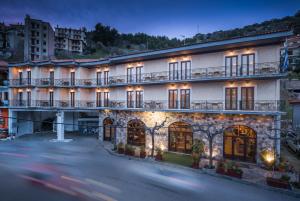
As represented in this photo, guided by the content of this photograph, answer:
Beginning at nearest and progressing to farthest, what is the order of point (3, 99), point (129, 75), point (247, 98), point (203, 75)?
1. point (247, 98)
2. point (203, 75)
3. point (129, 75)
4. point (3, 99)

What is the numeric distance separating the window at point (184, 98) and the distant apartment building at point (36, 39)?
188ft

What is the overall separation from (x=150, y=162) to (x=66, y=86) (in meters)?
19.8

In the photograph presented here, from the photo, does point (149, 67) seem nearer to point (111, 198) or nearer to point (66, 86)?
point (66, 86)

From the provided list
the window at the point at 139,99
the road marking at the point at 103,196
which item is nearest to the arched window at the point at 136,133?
the window at the point at 139,99

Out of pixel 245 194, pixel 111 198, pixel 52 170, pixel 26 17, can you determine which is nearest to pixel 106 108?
pixel 52 170

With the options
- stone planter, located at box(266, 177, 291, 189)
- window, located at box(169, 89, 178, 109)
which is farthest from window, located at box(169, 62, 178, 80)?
stone planter, located at box(266, 177, 291, 189)

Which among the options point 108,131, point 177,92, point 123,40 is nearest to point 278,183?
point 177,92

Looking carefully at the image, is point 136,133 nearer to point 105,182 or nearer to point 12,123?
point 105,182

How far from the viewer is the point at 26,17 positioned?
65.9m

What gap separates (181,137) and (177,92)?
5453 mm

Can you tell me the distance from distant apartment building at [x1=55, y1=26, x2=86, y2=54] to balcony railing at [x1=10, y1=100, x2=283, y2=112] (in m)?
56.6

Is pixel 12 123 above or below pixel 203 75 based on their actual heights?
below

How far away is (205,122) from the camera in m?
22.1

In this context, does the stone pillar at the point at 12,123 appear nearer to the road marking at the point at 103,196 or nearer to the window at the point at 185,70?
the road marking at the point at 103,196
